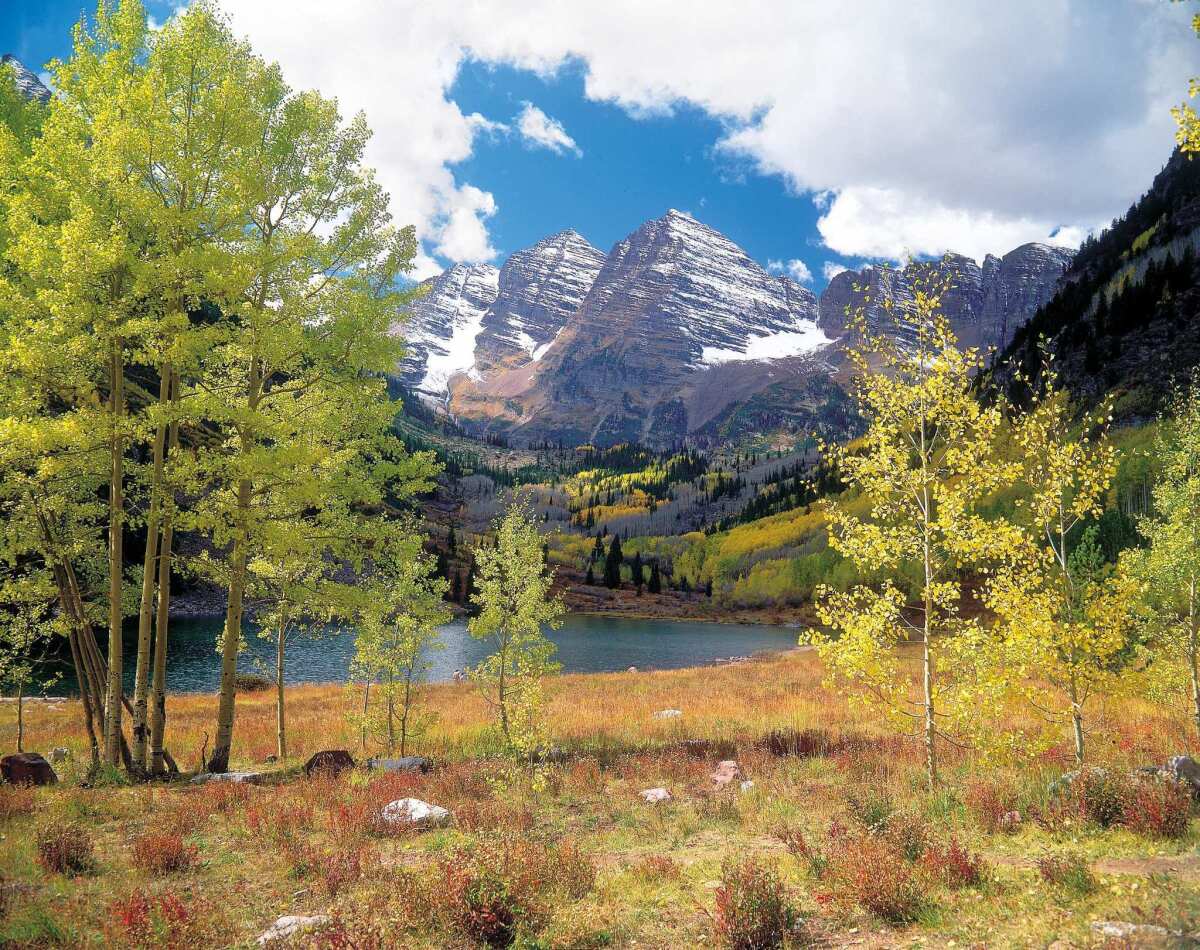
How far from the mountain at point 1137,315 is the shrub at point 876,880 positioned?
103 metres

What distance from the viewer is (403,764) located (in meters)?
16.6

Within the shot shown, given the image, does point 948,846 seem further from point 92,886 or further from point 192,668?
point 192,668

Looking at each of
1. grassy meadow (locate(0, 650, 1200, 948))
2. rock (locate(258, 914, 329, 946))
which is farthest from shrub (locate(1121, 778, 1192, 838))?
rock (locate(258, 914, 329, 946))

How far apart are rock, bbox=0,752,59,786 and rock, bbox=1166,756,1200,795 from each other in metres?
21.5

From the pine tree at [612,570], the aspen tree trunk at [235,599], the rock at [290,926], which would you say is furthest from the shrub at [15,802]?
the pine tree at [612,570]

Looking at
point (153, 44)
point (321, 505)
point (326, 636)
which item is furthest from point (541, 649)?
point (326, 636)

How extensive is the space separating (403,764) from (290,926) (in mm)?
10185

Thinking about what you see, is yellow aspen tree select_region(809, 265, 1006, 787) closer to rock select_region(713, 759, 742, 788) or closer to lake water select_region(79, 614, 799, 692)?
rock select_region(713, 759, 742, 788)

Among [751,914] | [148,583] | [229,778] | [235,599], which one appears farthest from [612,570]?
[751,914]

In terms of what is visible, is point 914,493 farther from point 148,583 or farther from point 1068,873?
point 148,583

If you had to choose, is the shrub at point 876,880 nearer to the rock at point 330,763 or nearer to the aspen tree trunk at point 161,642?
the rock at point 330,763

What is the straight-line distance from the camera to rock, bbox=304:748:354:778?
51.3ft

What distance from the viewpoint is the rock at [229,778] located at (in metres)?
14.2

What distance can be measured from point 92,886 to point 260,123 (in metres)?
14.2
